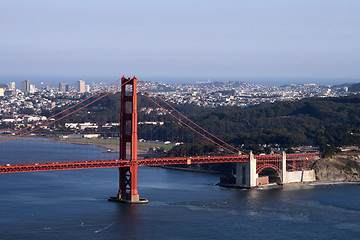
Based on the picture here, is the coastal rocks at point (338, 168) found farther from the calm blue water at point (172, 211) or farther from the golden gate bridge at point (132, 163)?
the calm blue water at point (172, 211)

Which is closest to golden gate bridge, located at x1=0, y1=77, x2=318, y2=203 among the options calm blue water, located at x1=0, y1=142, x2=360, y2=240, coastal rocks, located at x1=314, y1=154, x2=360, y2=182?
coastal rocks, located at x1=314, y1=154, x2=360, y2=182

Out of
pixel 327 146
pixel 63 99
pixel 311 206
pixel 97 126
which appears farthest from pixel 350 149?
pixel 63 99

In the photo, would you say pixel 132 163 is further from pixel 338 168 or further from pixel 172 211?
pixel 338 168

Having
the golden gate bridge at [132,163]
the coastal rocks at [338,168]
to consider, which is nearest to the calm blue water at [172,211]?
the golden gate bridge at [132,163]

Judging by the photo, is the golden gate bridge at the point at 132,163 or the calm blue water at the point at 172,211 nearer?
the calm blue water at the point at 172,211

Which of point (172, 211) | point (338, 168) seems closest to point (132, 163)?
point (172, 211)

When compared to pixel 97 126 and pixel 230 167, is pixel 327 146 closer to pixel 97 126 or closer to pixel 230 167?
pixel 230 167

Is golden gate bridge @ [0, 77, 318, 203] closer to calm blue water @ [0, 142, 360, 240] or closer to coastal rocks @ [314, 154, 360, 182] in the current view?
coastal rocks @ [314, 154, 360, 182]
